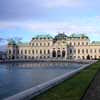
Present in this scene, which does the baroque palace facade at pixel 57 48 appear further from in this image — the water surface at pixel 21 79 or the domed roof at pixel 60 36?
the water surface at pixel 21 79

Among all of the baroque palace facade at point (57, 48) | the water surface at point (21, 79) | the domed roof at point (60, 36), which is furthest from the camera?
the domed roof at point (60, 36)

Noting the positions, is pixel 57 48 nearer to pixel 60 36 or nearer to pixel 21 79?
pixel 60 36

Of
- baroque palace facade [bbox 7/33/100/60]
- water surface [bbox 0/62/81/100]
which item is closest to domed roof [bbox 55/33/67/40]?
baroque palace facade [bbox 7/33/100/60]

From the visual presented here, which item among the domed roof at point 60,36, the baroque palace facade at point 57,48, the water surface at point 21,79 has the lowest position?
the water surface at point 21,79

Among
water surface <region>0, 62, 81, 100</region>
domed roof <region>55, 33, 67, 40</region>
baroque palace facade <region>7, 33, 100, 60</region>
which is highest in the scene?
domed roof <region>55, 33, 67, 40</region>

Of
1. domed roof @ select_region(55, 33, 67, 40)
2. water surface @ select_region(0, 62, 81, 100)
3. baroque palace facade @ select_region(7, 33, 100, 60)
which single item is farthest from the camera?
domed roof @ select_region(55, 33, 67, 40)

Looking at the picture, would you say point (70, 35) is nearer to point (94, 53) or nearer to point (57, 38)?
point (57, 38)

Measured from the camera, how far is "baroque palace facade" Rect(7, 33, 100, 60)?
130 meters

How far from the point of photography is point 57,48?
130500mm

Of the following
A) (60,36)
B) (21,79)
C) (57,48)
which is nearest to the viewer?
(21,79)

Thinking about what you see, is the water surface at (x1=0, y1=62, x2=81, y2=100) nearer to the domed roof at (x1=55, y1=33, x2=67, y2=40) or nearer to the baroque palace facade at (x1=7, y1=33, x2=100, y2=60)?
the baroque palace facade at (x1=7, y1=33, x2=100, y2=60)

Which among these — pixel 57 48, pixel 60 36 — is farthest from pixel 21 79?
pixel 60 36

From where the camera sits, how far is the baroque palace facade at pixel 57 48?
130m

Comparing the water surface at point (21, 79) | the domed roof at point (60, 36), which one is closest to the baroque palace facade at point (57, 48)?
the domed roof at point (60, 36)
